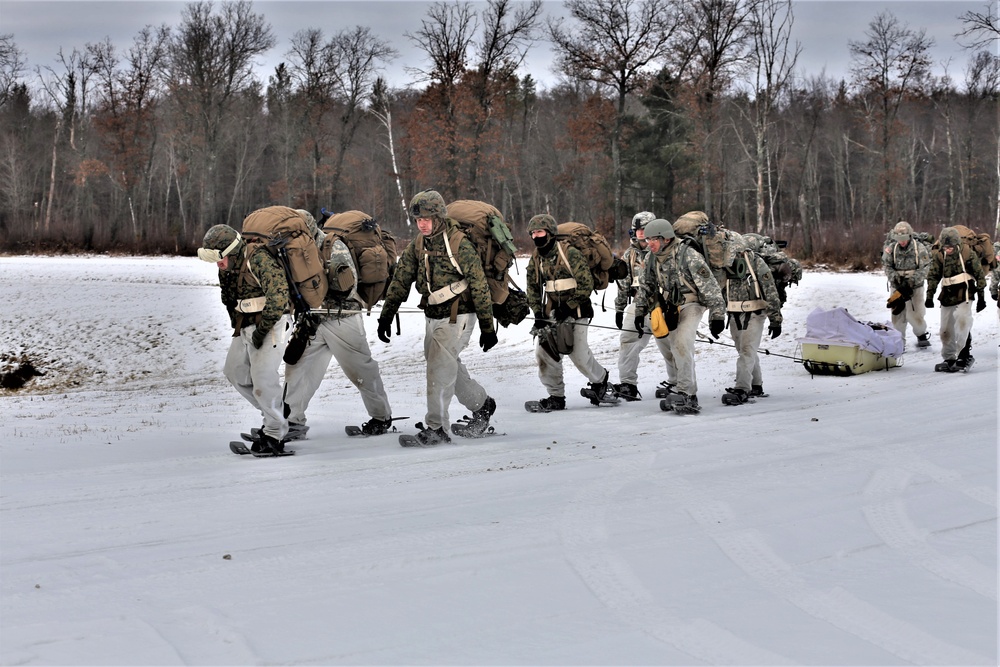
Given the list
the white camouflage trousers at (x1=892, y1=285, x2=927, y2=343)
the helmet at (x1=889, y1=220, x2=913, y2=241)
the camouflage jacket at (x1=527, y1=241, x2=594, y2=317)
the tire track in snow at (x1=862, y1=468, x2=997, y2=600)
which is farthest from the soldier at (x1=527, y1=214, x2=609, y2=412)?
the white camouflage trousers at (x1=892, y1=285, x2=927, y2=343)

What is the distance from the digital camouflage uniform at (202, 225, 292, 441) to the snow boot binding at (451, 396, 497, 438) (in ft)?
6.09

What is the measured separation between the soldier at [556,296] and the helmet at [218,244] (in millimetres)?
3836

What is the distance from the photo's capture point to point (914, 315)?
631 inches

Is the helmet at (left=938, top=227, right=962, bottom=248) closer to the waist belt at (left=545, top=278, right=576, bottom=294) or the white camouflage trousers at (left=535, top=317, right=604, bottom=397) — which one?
the white camouflage trousers at (left=535, top=317, right=604, bottom=397)

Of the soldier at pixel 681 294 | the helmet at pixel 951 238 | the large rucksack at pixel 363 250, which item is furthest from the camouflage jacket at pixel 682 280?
the helmet at pixel 951 238

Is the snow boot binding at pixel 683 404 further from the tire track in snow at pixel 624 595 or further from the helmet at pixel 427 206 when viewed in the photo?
the tire track in snow at pixel 624 595

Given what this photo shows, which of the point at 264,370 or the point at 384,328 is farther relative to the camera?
the point at 384,328

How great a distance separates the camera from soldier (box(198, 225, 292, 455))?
27.2ft

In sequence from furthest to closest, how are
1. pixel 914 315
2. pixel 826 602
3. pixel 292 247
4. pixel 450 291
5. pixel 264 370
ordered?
pixel 914 315, pixel 450 291, pixel 292 247, pixel 264 370, pixel 826 602

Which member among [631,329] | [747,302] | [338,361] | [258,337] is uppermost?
[747,302]

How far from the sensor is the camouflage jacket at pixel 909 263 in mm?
15414

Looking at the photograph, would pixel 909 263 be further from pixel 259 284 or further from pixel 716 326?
pixel 259 284

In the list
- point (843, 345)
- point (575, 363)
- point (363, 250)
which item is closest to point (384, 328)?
point (363, 250)

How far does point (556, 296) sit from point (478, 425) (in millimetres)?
2330
